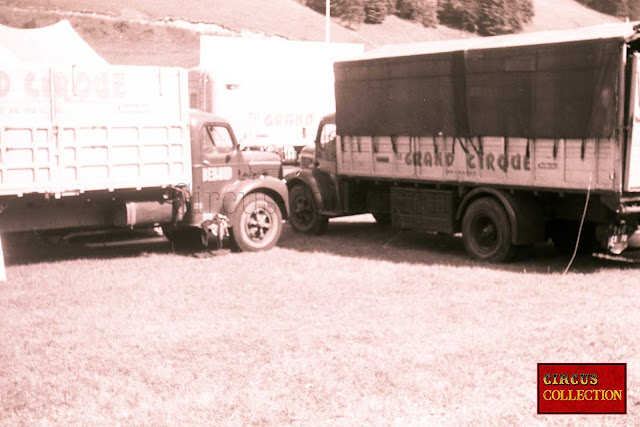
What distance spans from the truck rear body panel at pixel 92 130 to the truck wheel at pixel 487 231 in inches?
158

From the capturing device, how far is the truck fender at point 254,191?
13.4 meters

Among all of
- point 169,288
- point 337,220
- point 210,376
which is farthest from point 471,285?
point 337,220

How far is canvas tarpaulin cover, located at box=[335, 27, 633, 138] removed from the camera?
1091cm

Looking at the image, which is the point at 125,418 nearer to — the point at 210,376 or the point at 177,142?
Result: the point at 210,376

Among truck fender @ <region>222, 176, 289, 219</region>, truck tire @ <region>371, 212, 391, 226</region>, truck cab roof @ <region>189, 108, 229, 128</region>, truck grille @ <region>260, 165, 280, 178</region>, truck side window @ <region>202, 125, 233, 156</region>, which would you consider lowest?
truck tire @ <region>371, 212, 391, 226</region>

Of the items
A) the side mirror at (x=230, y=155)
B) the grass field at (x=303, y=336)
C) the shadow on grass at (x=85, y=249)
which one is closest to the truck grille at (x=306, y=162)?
the side mirror at (x=230, y=155)

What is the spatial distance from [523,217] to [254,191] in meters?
4.05

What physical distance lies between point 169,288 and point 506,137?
481 cm

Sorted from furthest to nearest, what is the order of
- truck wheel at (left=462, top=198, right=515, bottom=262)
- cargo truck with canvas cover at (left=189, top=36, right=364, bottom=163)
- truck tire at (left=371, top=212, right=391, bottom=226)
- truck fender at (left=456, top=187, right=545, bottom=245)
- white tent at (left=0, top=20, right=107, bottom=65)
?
cargo truck with canvas cover at (left=189, top=36, right=364, bottom=163), white tent at (left=0, top=20, right=107, bottom=65), truck tire at (left=371, top=212, right=391, bottom=226), truck wheel at (left=462, top=198, right=515, bottom=262), truck fender at (left=456, top=187, right=545, bottom=245)

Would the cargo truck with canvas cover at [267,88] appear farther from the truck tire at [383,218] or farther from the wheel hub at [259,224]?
the wheel hub at [259,224]

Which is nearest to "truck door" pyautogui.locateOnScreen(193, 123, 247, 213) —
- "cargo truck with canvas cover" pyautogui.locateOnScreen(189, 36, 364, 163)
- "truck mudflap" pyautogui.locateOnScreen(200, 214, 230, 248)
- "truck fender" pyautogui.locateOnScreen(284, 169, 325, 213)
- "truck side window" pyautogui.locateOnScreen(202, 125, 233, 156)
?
"truck side window" pyautogui.locateOnScreen(202, 125, 233, 156)

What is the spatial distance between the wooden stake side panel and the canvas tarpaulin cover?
0.13 meters

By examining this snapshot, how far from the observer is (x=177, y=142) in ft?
42.0

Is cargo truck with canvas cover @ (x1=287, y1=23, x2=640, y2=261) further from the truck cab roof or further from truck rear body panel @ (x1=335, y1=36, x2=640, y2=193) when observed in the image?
the truck cab roof
